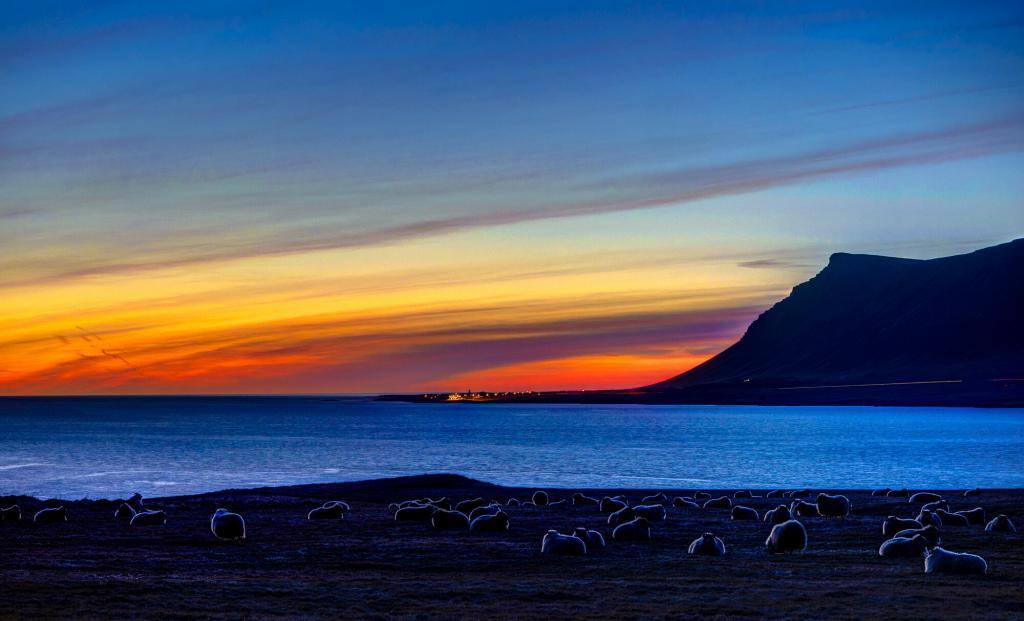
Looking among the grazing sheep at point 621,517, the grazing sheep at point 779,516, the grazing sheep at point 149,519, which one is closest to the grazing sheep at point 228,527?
the grazing sheep at point 149,519

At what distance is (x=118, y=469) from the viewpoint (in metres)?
91.7

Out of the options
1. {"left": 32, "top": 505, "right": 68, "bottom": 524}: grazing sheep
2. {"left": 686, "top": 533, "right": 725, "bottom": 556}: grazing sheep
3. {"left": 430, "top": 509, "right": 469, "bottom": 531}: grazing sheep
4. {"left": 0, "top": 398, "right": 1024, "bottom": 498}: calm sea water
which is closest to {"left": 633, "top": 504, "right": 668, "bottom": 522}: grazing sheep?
{"left": 430, "top": 509, "right": 469, "bottom": 531}: grazing sheep

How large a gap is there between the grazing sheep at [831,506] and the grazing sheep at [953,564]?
50.8ft

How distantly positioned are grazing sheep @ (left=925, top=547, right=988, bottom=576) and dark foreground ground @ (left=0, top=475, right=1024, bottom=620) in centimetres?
31

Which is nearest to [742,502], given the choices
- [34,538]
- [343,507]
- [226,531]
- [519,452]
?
[343,507]

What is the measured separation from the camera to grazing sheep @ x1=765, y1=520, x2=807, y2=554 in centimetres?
2491

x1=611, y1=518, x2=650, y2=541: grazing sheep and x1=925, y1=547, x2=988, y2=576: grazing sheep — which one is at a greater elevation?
x1=925, y1=547, x2=988, y2=576: grazing sheep

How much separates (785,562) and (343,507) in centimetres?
1941

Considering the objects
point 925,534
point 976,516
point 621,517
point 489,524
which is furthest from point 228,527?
point 976,516

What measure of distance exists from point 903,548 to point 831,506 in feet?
41.8

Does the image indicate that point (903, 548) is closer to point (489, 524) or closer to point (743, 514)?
point (489, 524)

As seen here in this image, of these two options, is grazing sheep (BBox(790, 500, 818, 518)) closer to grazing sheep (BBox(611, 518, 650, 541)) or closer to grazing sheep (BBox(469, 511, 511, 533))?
grazing sheep (BBox(611, 518, 650, 541))

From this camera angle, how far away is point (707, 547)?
25.0 metres

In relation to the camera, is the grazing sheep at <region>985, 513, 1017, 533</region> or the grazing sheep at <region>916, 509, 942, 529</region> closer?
the grazing sheep at <region>985, 513, 1017, 533</region>
